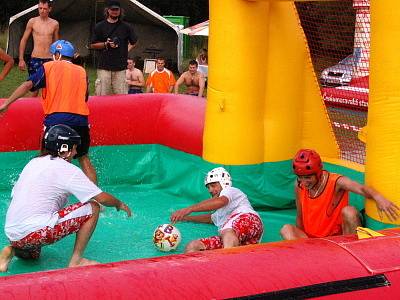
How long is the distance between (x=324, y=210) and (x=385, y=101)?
30.6 inches

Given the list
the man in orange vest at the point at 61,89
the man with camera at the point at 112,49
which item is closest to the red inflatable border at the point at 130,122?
the man in orange vest at the point at 61,89

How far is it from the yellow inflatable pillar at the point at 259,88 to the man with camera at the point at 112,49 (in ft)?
6.69

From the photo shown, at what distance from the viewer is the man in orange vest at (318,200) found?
4.73 metres

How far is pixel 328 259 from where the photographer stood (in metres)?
3.45

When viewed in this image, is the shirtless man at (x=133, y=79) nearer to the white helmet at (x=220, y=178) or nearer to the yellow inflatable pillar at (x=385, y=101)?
the white helmet at (x=220, y=178)

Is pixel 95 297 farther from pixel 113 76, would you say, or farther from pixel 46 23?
pixel 46 23

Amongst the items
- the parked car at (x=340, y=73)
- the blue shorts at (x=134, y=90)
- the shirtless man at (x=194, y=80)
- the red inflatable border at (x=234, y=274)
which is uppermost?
the parked car at (x=340, y=73)

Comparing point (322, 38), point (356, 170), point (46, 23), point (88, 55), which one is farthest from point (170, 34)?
point (356, 170)

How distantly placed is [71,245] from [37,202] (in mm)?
832

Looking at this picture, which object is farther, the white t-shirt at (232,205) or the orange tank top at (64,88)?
the orange tank top at (64,88)

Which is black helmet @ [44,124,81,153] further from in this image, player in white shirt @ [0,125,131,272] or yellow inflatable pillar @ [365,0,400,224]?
yellow inflatable pillar @ [365,0,400,224]

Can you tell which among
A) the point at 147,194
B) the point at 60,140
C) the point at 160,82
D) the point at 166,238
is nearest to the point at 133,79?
the point at 160,82

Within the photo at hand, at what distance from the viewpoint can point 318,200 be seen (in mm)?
4840

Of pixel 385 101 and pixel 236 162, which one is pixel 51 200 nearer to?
pixel 236 162
